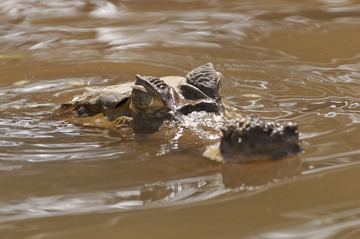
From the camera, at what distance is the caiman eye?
15.5 ft

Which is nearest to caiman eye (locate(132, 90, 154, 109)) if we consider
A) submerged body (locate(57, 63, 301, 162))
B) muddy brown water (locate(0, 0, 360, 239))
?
submerged body (locate(57, 63, 301, 162))

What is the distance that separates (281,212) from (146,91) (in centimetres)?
184

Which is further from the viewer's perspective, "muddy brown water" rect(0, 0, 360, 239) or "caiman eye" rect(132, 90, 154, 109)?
"caiman eye" rect(132, 90, 154, 109)

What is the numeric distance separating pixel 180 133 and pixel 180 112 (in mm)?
262

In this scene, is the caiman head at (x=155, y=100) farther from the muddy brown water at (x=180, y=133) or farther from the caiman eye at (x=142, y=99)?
the muddy brown water at (x=180, y=133)

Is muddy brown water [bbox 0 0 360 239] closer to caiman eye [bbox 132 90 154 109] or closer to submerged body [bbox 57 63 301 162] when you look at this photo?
submerged body [bbox 57 63 301 162]

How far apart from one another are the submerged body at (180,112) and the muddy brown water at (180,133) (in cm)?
11

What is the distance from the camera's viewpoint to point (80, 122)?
520 cm

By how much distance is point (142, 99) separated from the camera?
476 cm

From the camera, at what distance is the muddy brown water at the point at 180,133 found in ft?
10.3

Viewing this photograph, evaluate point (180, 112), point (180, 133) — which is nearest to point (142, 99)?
point (180, 112)

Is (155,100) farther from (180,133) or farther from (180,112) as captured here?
(180,133)

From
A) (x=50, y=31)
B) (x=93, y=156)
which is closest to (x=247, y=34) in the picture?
(x=50, y=31)

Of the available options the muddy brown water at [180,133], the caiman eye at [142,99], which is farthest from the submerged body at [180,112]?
the muddy brown water at [180,133]
